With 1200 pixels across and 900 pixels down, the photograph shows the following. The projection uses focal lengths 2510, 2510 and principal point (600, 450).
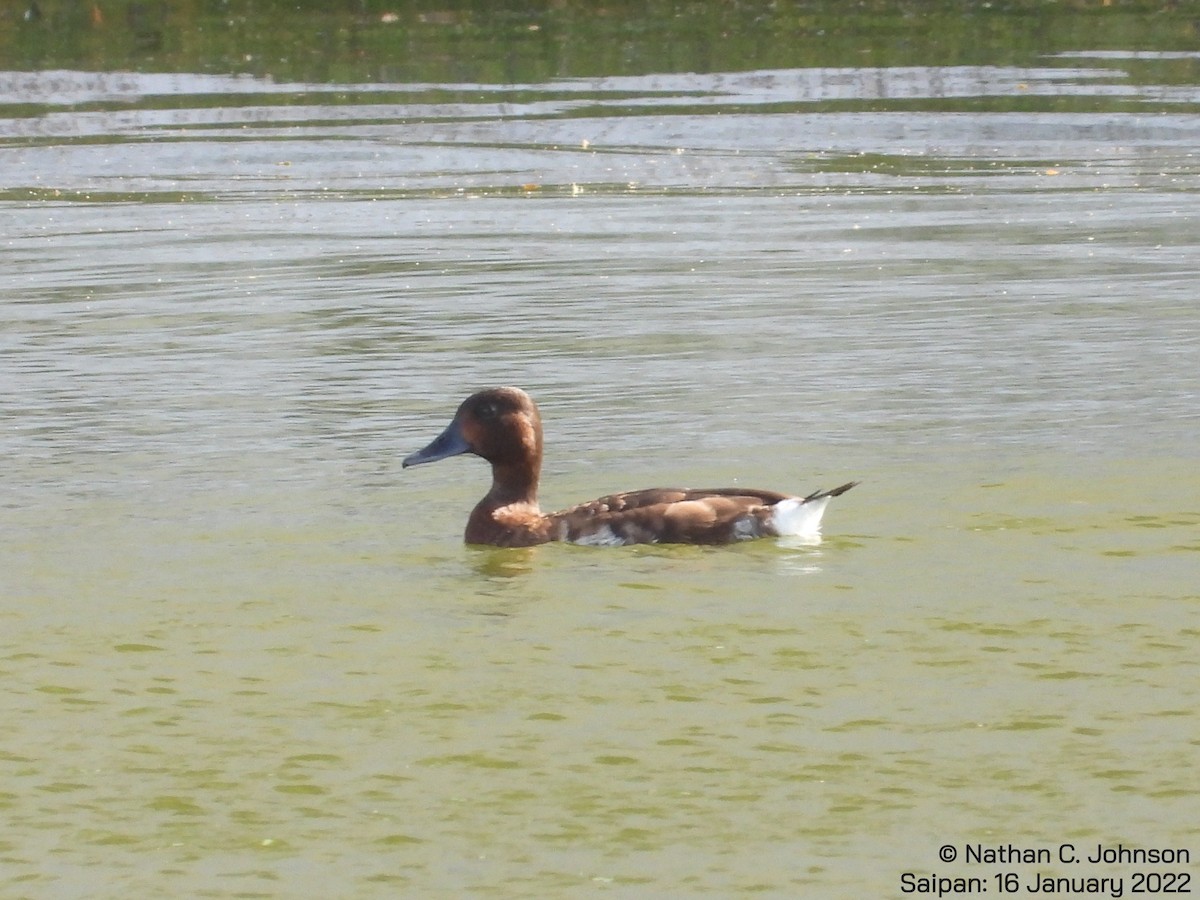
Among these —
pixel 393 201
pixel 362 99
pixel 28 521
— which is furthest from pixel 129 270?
pixel 362 99

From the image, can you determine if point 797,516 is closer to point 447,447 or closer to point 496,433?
point 496,433

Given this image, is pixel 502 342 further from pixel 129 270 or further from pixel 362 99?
pixel 362 99

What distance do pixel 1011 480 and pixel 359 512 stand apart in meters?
2.54

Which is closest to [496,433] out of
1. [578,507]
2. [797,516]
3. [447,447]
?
[447,447]

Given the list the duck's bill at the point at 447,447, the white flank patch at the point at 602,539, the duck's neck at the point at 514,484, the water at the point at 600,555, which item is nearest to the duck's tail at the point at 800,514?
the water at the point at 600,555

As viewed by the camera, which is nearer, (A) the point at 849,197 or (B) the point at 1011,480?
(B) the point at 1011,480

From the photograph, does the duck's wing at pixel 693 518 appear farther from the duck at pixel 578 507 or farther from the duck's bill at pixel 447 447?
the duck's bill at pixel 447 447

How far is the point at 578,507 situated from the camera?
9.17 metres

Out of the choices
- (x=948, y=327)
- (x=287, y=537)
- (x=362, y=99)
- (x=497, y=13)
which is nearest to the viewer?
(x=287, y=537)

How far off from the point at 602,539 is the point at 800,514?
30.1 inches

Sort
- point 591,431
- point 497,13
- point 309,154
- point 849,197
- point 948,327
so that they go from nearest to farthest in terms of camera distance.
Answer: point 591,431 → point 948,327 → point 849,197 → point 309,154 → point 497,13

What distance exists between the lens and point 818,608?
26.2 ft

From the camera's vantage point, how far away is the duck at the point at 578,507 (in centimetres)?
889

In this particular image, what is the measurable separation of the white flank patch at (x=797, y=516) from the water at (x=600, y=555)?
0.40ft
